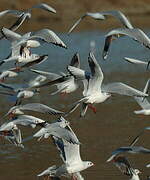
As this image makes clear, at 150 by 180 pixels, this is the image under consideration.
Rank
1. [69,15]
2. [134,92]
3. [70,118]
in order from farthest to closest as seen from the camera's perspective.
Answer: [69,15] → [70,118] → [134,92]

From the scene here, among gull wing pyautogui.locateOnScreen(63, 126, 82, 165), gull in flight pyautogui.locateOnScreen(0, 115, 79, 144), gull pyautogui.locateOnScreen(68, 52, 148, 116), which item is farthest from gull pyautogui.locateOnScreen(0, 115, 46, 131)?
gull pyautogui.locateOnScreen(68, 52, 148, 116)

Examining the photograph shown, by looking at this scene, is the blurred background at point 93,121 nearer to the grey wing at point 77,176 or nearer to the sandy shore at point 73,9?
the grey wing at point 77,176

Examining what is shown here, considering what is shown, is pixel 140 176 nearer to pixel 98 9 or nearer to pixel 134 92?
pixel 134 92

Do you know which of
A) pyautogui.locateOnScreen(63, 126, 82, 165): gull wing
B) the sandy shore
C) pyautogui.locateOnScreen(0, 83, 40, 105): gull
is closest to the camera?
pyautogui.locateOnScreen(63, 126, 82, 165): gull wing

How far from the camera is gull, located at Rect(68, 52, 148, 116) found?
10094mm

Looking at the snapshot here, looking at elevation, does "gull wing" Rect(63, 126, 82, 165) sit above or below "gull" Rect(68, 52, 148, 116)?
below

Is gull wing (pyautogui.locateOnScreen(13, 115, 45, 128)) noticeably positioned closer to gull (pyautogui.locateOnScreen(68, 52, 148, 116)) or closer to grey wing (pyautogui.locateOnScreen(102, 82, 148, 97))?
gull (pyautogui.locateOnScreen(68, 52, 148, 116))

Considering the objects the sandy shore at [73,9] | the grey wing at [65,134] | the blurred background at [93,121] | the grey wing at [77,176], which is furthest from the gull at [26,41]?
the sandy shore at [73,9]

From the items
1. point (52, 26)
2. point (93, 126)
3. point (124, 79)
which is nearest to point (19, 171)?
point (93, 126)

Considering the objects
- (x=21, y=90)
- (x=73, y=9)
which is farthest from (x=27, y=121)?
(x=73, y=9)

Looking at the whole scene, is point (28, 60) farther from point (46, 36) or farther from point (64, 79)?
point (64, 79)

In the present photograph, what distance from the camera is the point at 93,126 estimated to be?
1372 cm

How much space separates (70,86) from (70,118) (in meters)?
3.52

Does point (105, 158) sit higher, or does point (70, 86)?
point (70, 86)
